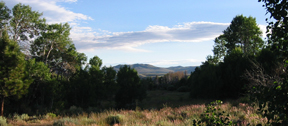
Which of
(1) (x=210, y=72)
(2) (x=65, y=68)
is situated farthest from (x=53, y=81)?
(1) (x=210, y=72)

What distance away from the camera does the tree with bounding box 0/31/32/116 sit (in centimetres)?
1817

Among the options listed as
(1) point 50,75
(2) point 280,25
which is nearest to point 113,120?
(2) point 280,25

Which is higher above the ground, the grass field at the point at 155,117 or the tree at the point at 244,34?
the tree at the point at 244,34

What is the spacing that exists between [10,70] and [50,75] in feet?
18.2

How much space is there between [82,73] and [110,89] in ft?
17.8

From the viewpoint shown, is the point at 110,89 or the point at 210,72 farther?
the point at 110,89

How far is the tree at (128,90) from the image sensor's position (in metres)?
30.1

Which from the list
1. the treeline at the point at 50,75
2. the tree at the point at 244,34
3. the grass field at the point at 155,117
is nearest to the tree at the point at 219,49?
the tree at the point at 244,34

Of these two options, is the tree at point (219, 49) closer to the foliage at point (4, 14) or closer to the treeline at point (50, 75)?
the treeline at point (50, 75)

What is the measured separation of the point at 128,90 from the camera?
1200 inches

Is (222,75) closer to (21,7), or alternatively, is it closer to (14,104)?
(14,104)

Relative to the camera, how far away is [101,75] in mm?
34688

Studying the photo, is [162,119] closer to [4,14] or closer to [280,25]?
[280,25]

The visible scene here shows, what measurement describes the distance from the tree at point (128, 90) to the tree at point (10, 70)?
538 inches
